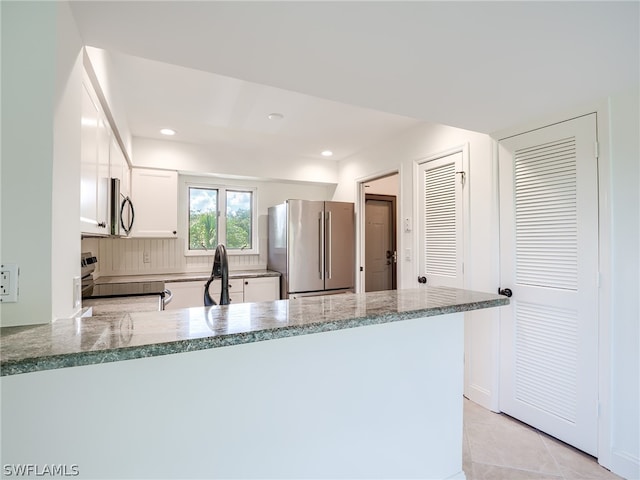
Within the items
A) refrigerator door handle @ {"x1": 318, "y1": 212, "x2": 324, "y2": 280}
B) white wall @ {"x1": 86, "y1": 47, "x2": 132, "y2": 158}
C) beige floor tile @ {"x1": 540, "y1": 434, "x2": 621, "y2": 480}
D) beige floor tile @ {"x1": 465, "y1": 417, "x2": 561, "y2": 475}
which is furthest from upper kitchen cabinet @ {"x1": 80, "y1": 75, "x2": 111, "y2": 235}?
beige floor tile @ {"x1": 540, "y1": 434, "x2": 621, "y2": 480}

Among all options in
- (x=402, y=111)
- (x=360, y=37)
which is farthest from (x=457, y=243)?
(x=360, y=37)

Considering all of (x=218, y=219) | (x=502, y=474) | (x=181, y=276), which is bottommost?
(x=502, y=474)

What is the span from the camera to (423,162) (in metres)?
3.04

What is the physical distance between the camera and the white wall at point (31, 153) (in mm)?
941

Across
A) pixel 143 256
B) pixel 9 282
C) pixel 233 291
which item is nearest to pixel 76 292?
pixel 9 282

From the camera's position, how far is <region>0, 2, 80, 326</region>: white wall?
3.09 feet

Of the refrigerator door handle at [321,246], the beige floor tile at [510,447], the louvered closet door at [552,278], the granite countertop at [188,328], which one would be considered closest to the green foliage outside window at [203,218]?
the refrigerator door handle at [321,246]

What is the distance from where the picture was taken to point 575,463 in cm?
183

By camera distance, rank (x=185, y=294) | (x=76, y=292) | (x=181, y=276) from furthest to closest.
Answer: (x=181, y=276)
(x=185, y=294)
(x=76, y=292)

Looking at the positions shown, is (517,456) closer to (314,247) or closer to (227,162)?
(314,247)

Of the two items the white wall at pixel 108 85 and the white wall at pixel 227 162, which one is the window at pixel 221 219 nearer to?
the white wall at pixel 227 162

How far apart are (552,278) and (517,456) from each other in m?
1.12

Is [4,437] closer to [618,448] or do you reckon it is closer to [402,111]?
[402,111]

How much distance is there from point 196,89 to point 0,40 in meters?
1.54
